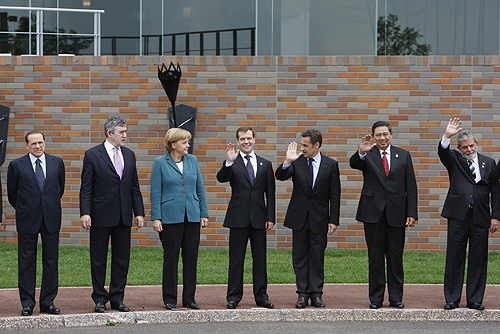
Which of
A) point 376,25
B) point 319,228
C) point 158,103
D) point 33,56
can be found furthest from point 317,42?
point 319,228

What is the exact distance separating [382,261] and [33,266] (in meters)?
3.72

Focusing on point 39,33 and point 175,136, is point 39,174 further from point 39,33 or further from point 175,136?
point 39,33

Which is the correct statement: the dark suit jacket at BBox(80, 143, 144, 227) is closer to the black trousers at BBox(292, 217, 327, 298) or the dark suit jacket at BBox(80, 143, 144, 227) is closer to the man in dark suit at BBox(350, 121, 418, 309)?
the black trousers at BBox(292, 217, 327, 298)

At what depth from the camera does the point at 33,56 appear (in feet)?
43.1

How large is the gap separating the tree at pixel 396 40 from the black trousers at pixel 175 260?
6489 millimetres

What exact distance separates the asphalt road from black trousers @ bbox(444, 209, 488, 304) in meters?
0.45

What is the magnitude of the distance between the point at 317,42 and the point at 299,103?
3.82 feet

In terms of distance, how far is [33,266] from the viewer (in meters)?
7.85

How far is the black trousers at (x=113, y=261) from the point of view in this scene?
26.1ft

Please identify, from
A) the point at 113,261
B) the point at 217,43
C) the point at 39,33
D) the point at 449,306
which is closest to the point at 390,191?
the point at 449,306

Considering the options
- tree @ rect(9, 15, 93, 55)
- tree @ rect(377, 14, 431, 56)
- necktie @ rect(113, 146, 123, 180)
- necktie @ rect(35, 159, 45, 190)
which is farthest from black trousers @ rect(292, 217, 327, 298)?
tree @ rect(9, 15, 93, 55)

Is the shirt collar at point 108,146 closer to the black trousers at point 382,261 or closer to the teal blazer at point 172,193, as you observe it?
the teal blazer at point 172,193

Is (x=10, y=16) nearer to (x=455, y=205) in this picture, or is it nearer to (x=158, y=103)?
(x=158, y=103)

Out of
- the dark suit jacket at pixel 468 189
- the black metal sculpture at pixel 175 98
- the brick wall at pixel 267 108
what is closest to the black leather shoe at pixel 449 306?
the dark suit jacket at pixel 468 189
